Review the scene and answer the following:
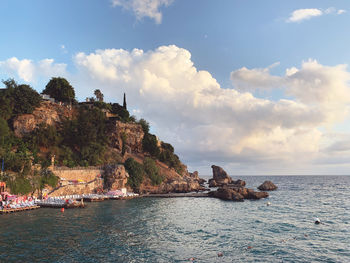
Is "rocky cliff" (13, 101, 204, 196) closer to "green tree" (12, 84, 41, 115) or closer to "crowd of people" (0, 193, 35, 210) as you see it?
"green tree" (12, 84, 41, 115)

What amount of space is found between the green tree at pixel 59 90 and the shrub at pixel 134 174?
3622 cm

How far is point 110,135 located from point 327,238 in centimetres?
7355

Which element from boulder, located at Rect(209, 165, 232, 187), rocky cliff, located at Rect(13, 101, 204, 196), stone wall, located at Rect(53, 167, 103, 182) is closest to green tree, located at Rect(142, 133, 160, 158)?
rocky cliff, located at Rect(13, 101, 204, 196)

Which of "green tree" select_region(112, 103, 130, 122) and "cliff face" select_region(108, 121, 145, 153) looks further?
"green tree" select_region(112, 103, 130, 122)

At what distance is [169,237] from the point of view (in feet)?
92.8

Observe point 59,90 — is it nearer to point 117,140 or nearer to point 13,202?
point 117,140

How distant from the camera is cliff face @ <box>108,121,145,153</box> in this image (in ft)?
293

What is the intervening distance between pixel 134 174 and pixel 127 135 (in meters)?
24.1

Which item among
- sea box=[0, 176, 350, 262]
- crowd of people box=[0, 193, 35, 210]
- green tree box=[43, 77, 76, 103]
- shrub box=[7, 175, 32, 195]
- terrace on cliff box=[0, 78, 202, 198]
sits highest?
green tree box=[43, 77, 76, 103]

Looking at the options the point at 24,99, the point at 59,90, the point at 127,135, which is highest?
the point at 59,90

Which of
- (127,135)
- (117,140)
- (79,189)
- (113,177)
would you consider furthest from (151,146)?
(79,189)

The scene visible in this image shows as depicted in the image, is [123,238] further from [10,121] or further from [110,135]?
[110,135]

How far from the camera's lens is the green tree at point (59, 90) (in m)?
90.5

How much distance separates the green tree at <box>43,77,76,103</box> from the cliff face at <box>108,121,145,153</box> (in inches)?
734
